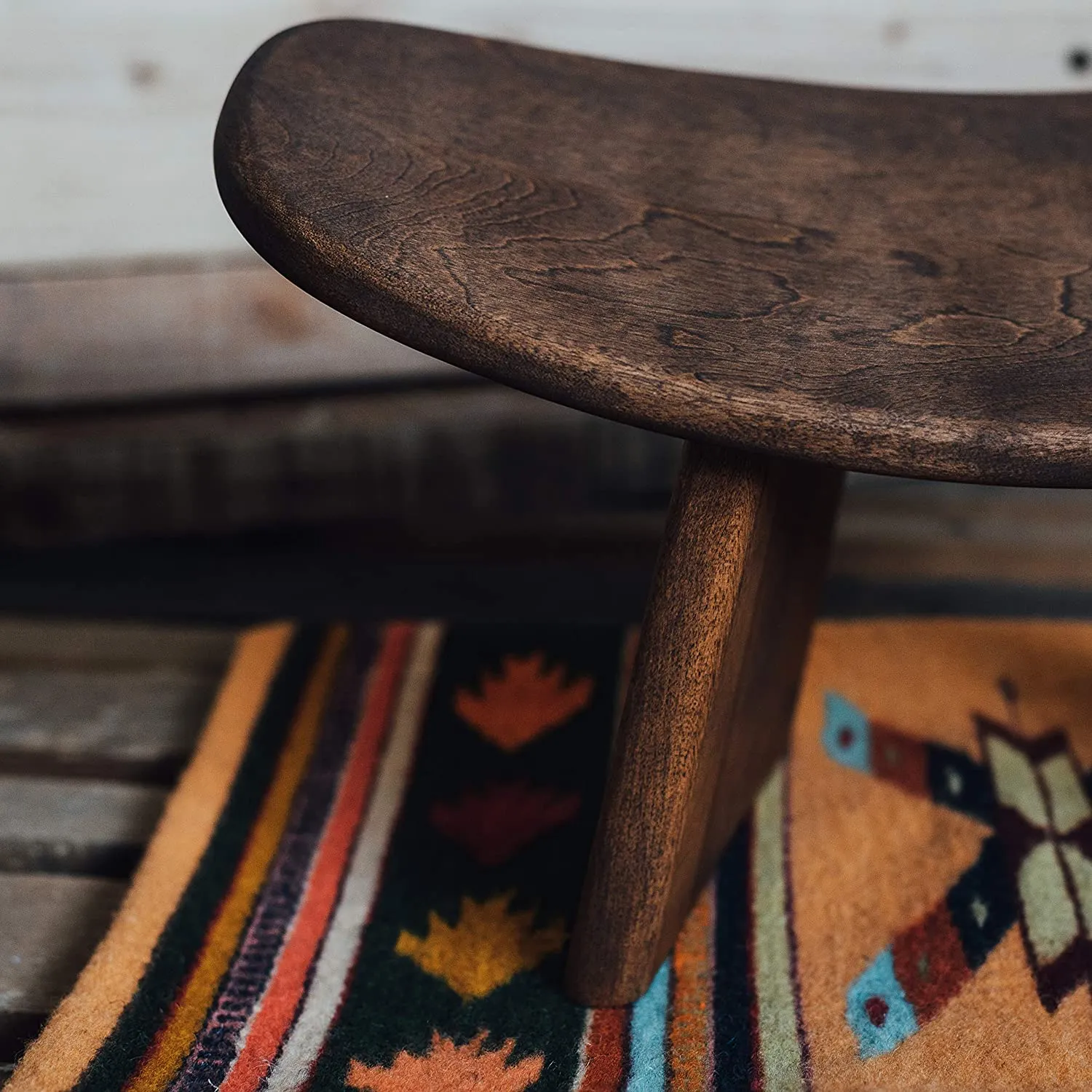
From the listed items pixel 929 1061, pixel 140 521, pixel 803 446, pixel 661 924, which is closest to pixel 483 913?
pixel 661 924

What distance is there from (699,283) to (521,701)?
518 mm

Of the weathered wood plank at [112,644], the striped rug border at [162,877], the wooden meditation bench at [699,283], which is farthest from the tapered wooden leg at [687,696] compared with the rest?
the weathered wood plank at [112,644]

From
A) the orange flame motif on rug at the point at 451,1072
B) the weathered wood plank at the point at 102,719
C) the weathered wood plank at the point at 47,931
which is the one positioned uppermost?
→ the orange flame motif on rug at the point at 451,1072

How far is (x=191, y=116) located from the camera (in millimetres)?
1280

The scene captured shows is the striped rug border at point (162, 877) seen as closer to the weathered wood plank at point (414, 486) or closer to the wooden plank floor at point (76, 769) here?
the wooden plank floor at point (76, 769)

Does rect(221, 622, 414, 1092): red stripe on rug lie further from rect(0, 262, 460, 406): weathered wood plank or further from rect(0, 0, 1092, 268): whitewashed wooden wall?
rect(0, 0, 1092, 268): whitewashed wooden wall

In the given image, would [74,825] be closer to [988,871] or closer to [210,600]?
[210,600]

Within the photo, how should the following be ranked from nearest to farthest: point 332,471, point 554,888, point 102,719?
point 554,888
point 102,719
point 332,471

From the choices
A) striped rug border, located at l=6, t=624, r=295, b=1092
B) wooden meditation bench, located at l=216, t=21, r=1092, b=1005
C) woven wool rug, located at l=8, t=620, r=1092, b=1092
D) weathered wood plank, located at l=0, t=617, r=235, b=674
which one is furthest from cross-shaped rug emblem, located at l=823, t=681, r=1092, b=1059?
weathered wood plank, located at l=0, t=617, r=235, b=674

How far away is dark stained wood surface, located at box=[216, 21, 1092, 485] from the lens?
0.52m

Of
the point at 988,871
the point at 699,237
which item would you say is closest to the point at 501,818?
the point at 988,871

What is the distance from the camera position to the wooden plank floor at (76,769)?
844mm

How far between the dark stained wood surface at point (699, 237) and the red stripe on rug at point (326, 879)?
42cm

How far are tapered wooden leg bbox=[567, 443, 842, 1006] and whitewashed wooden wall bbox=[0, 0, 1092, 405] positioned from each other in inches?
24.8
